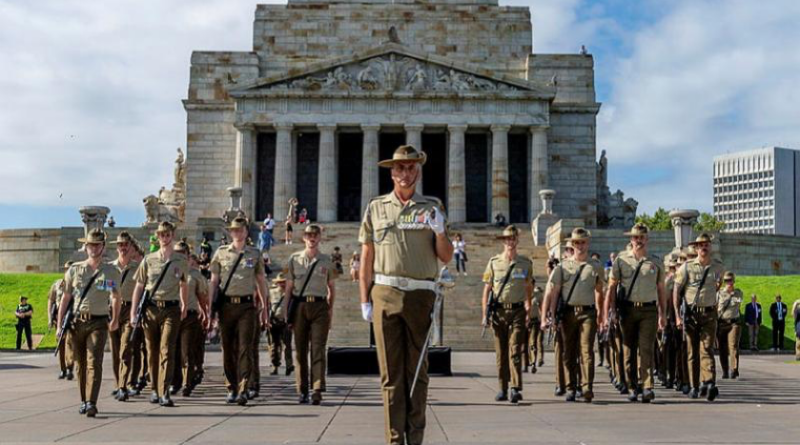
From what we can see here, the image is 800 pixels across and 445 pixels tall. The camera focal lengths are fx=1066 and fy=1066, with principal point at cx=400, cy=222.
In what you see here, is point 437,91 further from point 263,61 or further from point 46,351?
point 46,351

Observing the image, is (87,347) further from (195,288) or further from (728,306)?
(728,306)

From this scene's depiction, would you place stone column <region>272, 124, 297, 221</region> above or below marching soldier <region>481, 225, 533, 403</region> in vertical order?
above

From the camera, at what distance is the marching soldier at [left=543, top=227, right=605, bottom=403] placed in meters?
15.1

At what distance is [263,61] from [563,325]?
159 feet

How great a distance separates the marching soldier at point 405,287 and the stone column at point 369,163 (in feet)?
152

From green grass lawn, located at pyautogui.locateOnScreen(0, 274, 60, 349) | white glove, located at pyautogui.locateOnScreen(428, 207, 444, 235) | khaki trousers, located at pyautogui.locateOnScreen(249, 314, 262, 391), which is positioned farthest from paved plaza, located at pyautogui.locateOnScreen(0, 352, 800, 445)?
green grass lawn, located at pyautogui.locateOnScreen(0, 274, 60, 349)

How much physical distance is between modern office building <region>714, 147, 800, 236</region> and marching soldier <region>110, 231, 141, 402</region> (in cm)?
17660

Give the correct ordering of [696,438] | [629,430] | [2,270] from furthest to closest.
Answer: [2,270], [629,430], [696,438]

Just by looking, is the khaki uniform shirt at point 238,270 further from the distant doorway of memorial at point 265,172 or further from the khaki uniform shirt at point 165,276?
the distant doorway of memorial at point 265,172

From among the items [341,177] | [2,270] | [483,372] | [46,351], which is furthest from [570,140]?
[483,372]

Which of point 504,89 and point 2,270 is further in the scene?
point 504,89

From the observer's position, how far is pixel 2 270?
169 ft

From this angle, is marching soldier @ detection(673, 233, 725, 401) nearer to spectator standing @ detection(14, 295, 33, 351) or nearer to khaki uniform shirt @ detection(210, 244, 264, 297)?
khaki uniform shirt @ detection(210, 244, 264, 297)

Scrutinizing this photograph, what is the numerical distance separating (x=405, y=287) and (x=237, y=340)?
6294 millimetres
